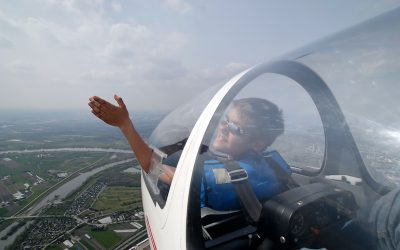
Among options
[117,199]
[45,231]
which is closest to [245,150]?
[45,231]

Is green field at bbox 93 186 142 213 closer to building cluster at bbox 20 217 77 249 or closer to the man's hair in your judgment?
building cluster at bbox 20 217 77 249

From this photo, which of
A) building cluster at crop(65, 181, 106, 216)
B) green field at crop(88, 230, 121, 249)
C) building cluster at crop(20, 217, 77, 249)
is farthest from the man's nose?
building cluster at crop(65, 181, 106, 216)

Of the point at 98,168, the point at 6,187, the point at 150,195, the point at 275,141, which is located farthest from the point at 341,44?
the point at 98,168

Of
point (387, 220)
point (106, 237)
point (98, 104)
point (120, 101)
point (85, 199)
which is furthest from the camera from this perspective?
point (85, 199)

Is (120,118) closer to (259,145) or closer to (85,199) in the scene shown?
(259,145)

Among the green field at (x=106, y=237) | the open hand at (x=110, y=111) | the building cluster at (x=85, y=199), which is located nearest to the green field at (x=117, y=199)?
the building cluster at (x=85, y=199)

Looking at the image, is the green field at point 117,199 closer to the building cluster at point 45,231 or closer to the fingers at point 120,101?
the building cluster at point 45,231

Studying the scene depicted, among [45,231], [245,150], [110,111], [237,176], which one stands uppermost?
[110,111]
